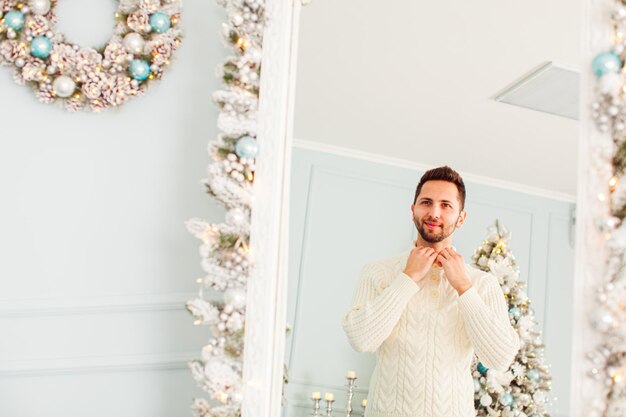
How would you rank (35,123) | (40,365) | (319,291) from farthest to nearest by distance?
(35,123)
(40,365)
(319,291)

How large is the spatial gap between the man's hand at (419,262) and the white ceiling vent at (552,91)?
0.37 meters

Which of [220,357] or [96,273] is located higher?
[96,273]

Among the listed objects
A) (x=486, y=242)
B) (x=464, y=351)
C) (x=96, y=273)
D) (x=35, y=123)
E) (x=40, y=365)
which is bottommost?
(x=40, y=365)

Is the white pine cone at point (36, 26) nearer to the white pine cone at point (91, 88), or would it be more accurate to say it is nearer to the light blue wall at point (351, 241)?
the white pine cone at point (91, 88)

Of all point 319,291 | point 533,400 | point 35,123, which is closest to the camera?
point 533,400

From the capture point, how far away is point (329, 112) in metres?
1.63

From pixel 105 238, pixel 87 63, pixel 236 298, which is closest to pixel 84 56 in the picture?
pixel 87 63

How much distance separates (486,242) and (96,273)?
3.06 ft

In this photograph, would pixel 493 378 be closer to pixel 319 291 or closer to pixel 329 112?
pixel 319 291

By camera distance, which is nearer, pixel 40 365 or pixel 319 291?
pixel 319 291

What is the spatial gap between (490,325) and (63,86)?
1.17 m

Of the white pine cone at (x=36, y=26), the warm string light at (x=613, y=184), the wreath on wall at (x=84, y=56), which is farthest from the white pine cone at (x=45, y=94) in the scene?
the warm string light at (x=613, y=184)

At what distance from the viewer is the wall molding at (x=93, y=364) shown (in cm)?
170

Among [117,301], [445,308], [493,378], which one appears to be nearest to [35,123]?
[117,301]
